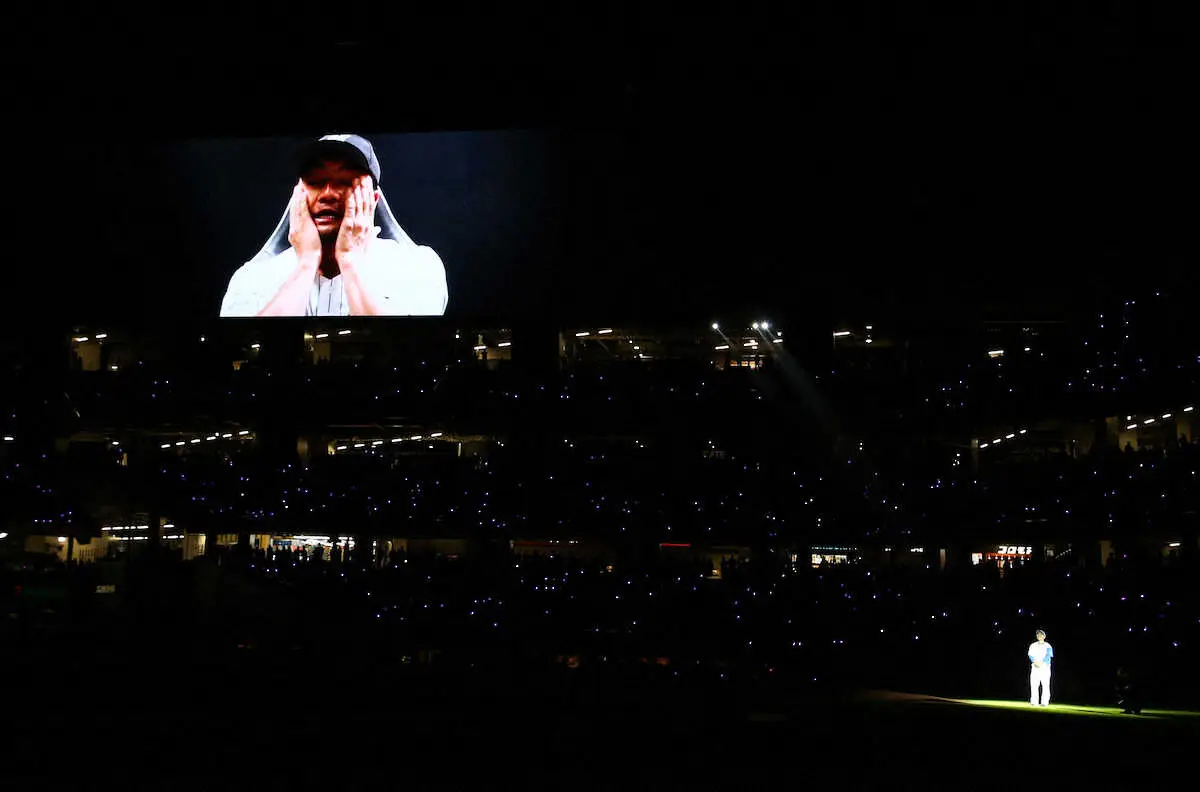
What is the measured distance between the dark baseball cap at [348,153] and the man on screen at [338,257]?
0.09 feet

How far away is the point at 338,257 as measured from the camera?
33062 millimetres

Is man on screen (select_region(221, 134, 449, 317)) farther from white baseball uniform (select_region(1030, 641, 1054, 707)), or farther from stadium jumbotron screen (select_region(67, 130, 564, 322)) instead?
white baseball uniform (select_region(1030, 641, 1054, 707))

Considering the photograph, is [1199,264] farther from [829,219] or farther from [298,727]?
[298,727]

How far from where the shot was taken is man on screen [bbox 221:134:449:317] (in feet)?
107

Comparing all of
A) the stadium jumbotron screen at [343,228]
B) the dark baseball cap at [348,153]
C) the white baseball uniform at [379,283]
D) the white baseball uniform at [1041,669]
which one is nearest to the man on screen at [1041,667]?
the white baseball uniform at [1041,669]

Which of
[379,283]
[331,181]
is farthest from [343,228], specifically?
[379,283]

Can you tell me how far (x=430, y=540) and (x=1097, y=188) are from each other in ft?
67.6

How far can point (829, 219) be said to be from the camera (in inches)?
1249

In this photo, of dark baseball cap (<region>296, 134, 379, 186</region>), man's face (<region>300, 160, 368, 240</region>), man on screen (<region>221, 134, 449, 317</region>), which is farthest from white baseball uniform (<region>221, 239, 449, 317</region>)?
dark baseball cap (<region>296, 134, 379, 186</region>)

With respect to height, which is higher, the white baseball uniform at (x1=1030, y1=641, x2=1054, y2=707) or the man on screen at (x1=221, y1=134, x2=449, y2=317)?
the man on screen at (x1=221, y1=134, x2=449, y2=317)

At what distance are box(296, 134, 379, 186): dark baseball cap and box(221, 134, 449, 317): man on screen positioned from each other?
3cm

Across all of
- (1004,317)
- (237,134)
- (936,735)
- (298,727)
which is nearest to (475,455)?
(237,134)

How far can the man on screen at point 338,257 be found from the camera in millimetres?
32750

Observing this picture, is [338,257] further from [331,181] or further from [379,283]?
[331,181]
